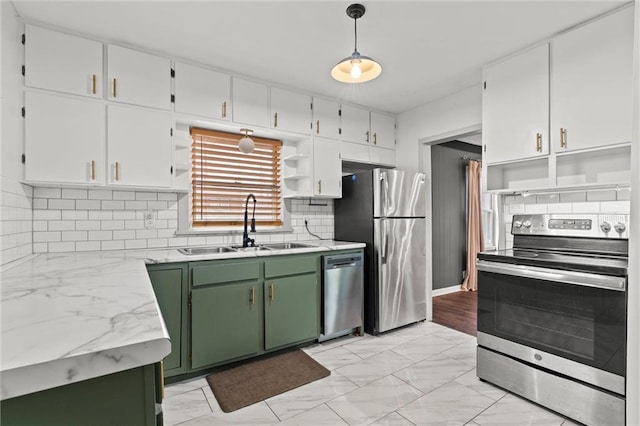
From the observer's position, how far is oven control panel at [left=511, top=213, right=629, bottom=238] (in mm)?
2117

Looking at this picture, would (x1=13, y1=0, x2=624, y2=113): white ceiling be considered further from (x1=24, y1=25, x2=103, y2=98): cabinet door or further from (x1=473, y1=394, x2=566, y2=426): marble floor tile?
(x1=473, y1=394, x2=566, y2=426): marble floor tile

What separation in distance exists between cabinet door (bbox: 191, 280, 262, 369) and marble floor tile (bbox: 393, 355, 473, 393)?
121cm

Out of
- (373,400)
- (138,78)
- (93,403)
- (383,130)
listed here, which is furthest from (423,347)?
(138,78)

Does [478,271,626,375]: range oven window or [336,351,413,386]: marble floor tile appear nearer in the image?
[478,271,626,375]: range oven window

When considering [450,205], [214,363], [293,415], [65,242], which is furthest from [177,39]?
[450,205]

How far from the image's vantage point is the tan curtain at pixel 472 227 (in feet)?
17.7

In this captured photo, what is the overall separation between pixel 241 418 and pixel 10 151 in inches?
85.7

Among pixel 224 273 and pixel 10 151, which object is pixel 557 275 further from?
pixel 10 151

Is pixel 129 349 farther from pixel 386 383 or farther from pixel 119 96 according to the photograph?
pixel 119 96

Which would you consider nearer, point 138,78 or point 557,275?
point 557,275

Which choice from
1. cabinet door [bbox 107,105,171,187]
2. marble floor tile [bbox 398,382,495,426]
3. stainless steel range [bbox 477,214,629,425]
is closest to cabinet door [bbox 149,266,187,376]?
cabinet door [bbox 107,105,171,187]

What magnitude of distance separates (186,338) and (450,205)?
4.37 meters

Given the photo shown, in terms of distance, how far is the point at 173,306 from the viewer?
7.82 ft

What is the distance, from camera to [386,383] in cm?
241
